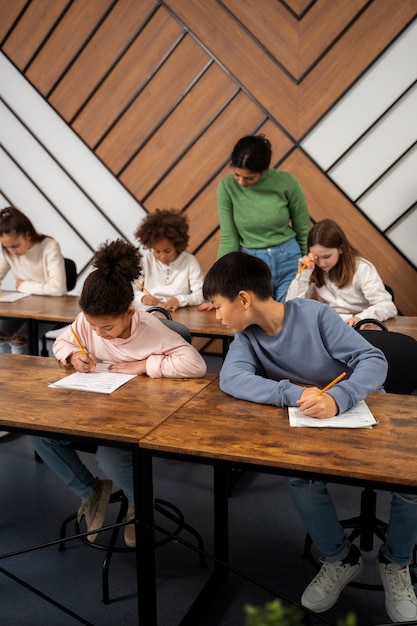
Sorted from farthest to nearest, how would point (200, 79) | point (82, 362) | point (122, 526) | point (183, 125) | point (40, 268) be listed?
point (183, 125) < point (200, 79) < point (40, 268) < point (122, 526) < point (82, 362)

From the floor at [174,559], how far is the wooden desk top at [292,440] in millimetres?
587

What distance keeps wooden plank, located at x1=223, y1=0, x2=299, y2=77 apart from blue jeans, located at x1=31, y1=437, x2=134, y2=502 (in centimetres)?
311

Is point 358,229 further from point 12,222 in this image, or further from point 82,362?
point 82,362

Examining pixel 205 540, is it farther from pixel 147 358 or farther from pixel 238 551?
pixel 147 358

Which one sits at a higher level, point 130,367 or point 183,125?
point 183,125

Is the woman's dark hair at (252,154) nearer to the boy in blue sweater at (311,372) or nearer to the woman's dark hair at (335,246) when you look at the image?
the woman's dark hair at (335,246)

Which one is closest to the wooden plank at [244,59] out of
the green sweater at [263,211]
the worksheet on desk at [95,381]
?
the green sweater at [263,211]

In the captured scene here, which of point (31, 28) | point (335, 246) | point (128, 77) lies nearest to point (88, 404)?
point (335, 246)

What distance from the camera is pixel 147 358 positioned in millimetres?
2227

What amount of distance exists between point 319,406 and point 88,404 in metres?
0.67

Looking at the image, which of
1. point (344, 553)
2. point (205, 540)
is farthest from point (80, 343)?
point (344, 553)

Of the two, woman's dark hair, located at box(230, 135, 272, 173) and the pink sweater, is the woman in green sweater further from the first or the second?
the pink sweater

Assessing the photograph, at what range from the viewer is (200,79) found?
450 centimetres

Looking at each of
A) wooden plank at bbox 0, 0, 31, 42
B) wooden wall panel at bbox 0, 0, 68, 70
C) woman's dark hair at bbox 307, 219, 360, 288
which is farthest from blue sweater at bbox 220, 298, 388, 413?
wooden plank at bbox 0, 0, 31, 42
